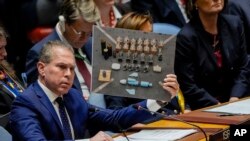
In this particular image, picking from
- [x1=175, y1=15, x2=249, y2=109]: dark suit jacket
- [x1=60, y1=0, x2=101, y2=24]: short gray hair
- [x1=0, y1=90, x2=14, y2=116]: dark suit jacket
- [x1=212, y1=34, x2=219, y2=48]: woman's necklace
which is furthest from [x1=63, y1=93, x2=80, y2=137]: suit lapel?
[x1=212, y1=34, x2=219, y2=48]: woman's necklace

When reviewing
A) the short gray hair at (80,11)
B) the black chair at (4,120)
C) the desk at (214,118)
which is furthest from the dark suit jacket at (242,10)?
the black chair at (4,120)

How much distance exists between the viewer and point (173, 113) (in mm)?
3953

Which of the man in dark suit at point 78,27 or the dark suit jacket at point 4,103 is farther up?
the man in dark suit at point 78,27

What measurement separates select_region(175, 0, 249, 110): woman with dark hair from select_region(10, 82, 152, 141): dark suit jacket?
101cm

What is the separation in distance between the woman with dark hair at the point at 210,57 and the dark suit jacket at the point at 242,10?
37 cm

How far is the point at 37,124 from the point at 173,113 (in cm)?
109

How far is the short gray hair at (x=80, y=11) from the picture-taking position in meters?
4.24

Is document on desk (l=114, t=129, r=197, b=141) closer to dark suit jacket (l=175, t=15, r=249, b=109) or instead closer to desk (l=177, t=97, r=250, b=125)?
desk (l=177, t=97, r=250, b=125)

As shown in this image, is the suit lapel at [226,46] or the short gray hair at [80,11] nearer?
the short gray hair at [80,11]

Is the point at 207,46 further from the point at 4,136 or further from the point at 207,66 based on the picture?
the point at 4,136

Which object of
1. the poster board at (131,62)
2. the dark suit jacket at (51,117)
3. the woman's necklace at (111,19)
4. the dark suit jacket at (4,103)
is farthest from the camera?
the woman's necklace at (111,19)

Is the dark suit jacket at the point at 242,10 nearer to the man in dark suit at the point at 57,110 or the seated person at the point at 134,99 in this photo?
the seated person at the point at 134,99

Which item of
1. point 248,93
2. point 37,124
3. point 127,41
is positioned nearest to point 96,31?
point 127,41

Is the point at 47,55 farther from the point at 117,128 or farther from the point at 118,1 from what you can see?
the point at 118,1
